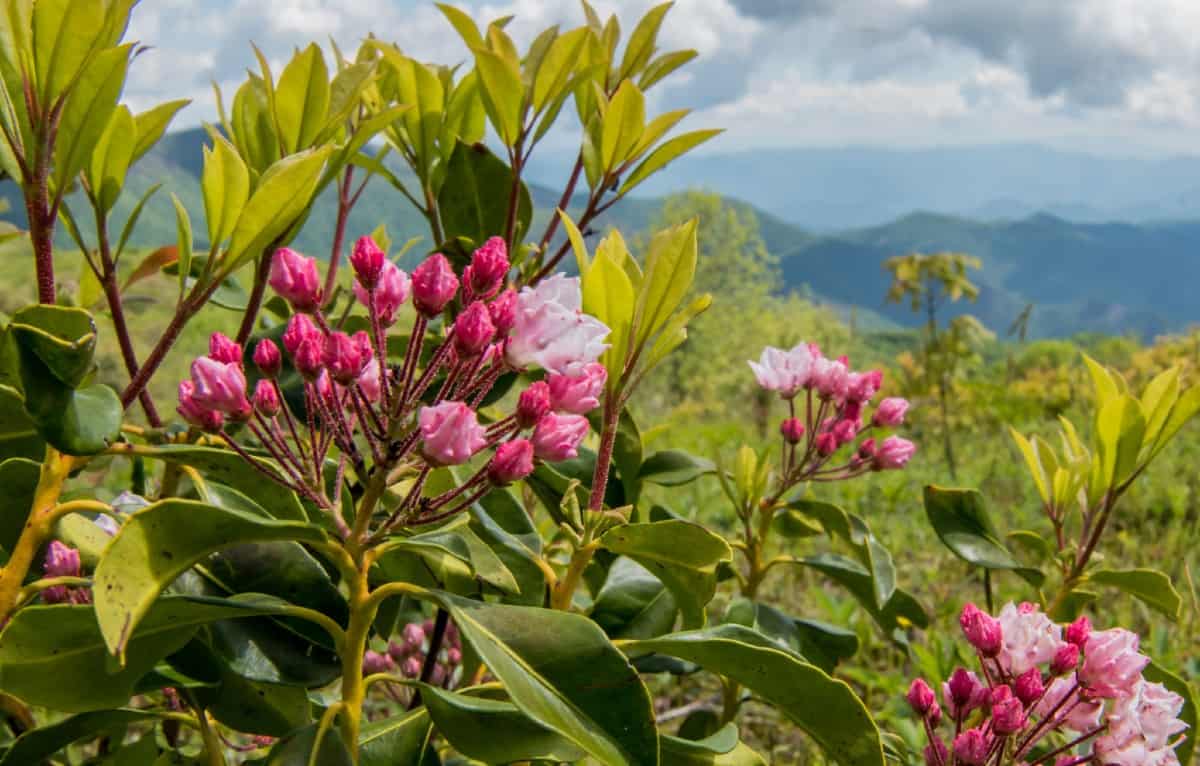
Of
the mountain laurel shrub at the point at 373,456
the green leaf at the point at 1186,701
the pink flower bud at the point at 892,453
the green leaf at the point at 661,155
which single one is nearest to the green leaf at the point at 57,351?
the mountain laurel shrub at the point at 373,456

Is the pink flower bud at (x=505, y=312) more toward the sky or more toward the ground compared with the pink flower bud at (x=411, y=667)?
more toward the sky

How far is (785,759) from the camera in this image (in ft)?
5.83

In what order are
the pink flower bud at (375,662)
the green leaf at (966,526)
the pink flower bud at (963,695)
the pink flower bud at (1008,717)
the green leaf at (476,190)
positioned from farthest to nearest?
the pink flower bud at (375,662) → the green leaf at (966,526) → the green leaf at (476,190) → the pink flower bud at (963,695) → the pink flower bud at (1008,717)

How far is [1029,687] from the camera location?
918 millimetres

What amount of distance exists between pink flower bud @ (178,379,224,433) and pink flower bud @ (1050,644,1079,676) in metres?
0.88

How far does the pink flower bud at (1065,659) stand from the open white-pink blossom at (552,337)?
63cm

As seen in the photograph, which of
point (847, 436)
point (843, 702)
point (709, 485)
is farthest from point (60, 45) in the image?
point (709, 485)

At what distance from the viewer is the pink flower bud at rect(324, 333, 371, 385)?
657mm

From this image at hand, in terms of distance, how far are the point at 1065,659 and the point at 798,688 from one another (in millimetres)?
430

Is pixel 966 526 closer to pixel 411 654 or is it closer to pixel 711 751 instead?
pixel 711 751

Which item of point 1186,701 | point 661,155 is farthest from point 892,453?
point 661,155

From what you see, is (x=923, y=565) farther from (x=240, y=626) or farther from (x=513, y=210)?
(x=240, y=626)

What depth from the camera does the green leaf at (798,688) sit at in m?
0.69

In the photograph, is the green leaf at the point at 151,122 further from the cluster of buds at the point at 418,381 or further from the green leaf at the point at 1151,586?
the green leaf at the point at 1151,586
